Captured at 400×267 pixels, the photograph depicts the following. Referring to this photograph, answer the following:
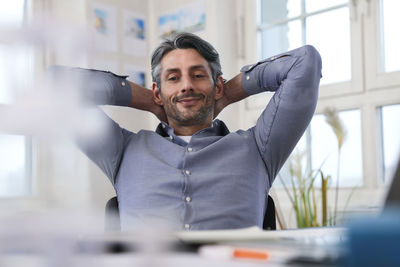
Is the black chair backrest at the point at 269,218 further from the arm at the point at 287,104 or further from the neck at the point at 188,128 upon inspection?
the neck at the point at 188,128

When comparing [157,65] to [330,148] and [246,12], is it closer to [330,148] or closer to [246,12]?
[330,148]

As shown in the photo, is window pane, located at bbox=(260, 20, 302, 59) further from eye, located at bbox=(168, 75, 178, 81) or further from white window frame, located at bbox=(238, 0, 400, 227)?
eye, located at bbox=(168, 75, 178, 81)

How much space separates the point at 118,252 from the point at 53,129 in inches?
6.0

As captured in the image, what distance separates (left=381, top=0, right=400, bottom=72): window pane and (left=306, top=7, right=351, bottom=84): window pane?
0.19 meters

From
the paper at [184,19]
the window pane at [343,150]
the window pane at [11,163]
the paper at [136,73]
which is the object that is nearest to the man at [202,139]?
the window pane at [343,150]

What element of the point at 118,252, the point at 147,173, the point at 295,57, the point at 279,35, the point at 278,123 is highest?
the point at 279,35

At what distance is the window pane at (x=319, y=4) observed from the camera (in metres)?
2.55

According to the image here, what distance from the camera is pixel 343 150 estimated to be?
2438 mm

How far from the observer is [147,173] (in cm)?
146

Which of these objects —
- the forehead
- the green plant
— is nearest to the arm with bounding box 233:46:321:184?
the forehead

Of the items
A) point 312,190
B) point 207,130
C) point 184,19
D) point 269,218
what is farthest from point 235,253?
point 184,19

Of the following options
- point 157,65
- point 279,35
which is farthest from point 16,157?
point 279,35

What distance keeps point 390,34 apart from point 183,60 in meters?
1.20

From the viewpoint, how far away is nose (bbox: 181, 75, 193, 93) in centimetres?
161
